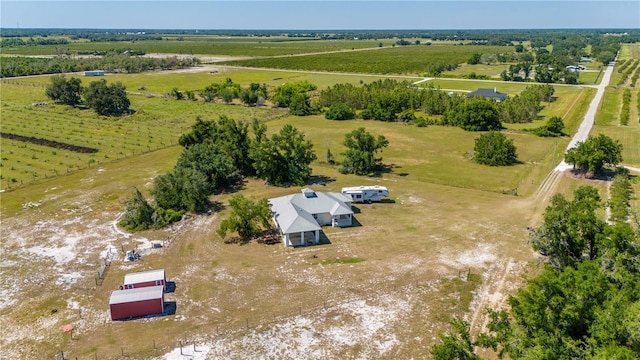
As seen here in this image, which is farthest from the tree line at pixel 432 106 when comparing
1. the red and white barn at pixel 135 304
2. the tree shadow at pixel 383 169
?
the red and white barn at pixel 135 304

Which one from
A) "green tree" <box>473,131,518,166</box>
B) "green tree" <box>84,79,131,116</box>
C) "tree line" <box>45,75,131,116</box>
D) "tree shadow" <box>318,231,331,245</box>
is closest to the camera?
"tree shadow" <box>318,231,331,245</box>

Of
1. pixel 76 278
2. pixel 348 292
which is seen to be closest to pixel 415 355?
pixel 348 292

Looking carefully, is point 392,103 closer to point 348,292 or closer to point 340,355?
point 348,292

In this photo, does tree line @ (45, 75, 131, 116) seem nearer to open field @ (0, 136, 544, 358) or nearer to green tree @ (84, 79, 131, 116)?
green tree @ (84, 79, 131, 116)

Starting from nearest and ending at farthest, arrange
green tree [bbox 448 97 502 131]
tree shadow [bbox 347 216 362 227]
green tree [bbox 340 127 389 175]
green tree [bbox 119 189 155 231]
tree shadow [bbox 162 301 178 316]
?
tree shadow [bbox 162 301 178 316] → green tree [bbox 119 189 155 231] → tree shadow [bbox 347 216 362 227] → green tree [bbox 340 127 389 175] → green tree [bbox 448 97 502 131]

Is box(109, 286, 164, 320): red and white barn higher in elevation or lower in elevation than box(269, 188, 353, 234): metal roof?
lower

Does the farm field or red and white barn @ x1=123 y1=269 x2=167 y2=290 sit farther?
red and white barn @ x1=123 y1=269 x2=167 y2=290

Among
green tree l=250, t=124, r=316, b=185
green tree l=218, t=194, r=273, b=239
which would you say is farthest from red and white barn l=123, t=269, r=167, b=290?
green tree l=250, t=124, r=316, b=185

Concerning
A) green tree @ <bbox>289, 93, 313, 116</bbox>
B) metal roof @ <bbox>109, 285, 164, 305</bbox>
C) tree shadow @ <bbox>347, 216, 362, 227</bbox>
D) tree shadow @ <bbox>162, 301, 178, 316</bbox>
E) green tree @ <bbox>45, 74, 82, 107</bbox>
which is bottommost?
tree shadow @ <bbox>162, 301, 178, 316</bbox>
